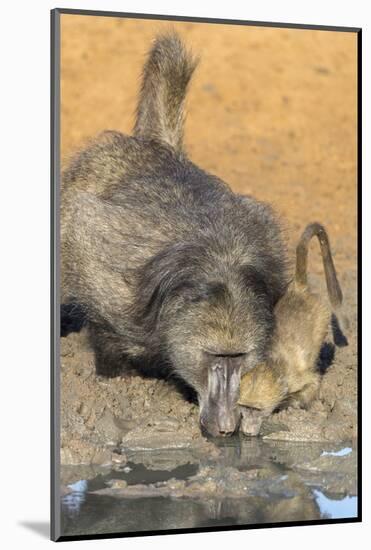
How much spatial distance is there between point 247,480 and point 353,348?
1631mm

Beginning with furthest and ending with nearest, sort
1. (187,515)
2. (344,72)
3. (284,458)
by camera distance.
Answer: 1. (344,72)
2. (284,458)
3. (187,515)

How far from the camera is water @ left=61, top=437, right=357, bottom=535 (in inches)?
210

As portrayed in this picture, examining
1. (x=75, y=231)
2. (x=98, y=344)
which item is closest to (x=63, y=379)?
(x=98, y=344)

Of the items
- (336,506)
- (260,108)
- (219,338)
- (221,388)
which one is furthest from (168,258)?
(260,108)

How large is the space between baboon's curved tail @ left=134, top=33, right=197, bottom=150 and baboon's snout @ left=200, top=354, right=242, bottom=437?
1.75 m

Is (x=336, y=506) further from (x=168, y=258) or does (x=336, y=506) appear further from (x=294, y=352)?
(x=168, y=258)

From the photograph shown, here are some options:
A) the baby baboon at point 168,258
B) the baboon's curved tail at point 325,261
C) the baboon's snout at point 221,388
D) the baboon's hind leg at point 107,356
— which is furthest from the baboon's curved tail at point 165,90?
the baboon's snout at point 221,388

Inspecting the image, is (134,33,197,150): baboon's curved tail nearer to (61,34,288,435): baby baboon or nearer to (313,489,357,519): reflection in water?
(61,34,288,435): baby baboon

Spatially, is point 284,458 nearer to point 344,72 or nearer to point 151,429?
point 151,429

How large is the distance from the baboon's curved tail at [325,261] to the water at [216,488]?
2.59ft

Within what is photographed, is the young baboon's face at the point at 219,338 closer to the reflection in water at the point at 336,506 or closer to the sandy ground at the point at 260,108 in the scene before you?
the reflection in water at the point at 336,506

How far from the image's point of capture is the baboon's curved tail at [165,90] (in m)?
7.17

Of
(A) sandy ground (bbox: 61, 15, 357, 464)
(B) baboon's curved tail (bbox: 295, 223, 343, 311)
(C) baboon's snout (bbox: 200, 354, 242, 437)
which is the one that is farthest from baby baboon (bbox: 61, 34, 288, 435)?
(A) sandy ground (bbox: 61, 15, 357, 464)

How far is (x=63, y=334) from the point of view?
6.96 m
